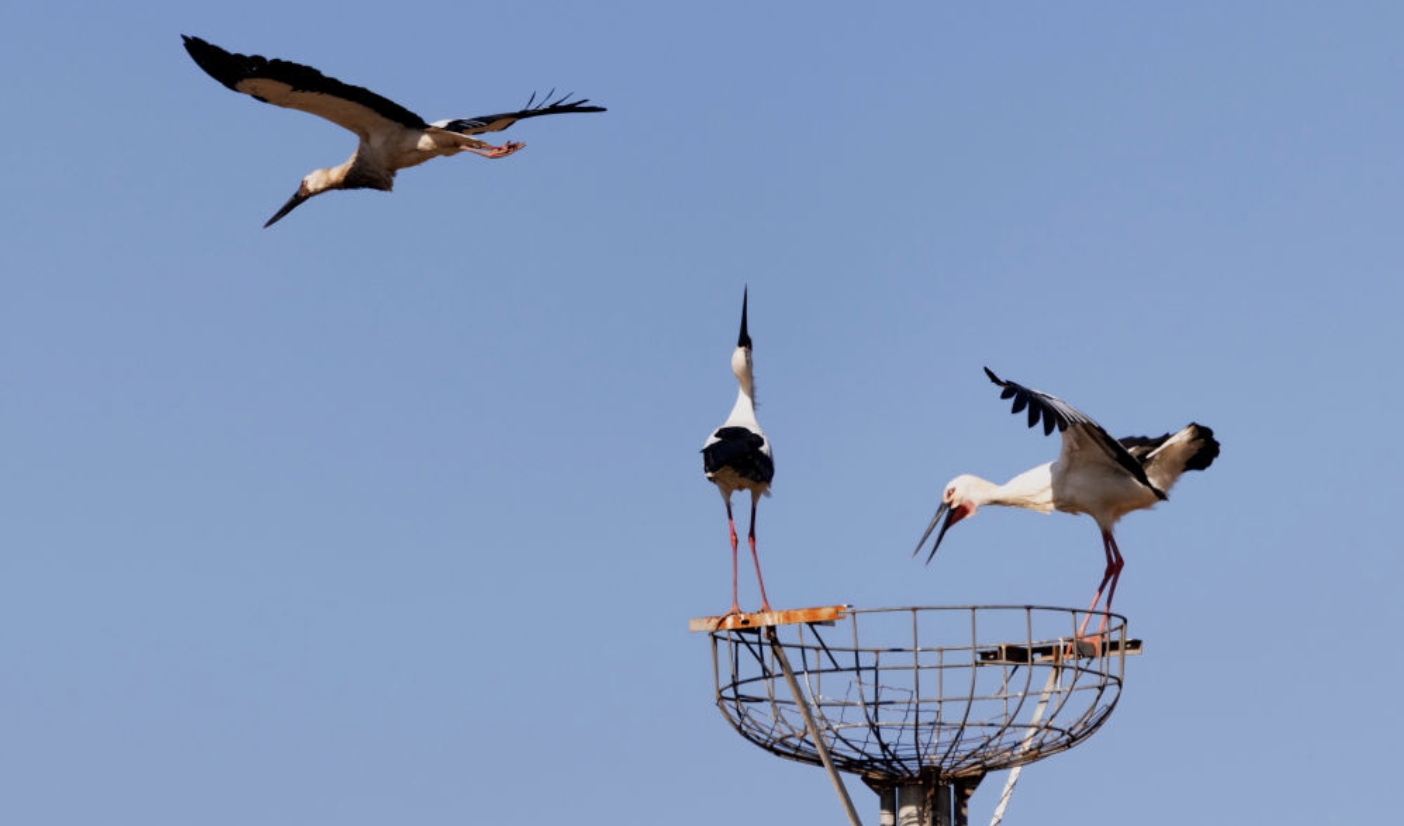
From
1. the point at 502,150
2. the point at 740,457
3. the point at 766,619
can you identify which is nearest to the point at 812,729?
Result: the point at 766,619

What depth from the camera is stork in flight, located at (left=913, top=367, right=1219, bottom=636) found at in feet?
64.8

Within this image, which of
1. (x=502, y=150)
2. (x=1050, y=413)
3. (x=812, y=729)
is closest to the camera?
(x=812, y=729)

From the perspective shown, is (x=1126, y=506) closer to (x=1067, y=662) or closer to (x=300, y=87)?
(x=1067, y=662)

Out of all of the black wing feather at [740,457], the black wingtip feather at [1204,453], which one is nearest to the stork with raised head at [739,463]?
the black wing feather at [740,457]

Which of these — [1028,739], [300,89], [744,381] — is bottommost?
[1028,739]

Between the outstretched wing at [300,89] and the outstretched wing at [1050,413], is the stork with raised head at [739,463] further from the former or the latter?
the outstretched wing at [300,89]

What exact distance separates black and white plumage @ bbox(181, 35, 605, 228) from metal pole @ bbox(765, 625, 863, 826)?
887 centimetres

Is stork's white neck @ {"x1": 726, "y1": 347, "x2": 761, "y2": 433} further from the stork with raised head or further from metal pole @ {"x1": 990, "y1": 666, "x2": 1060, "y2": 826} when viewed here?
metal pole @ {"x1": 990, "y1": 666, "x2": 1060, "y2": 826}

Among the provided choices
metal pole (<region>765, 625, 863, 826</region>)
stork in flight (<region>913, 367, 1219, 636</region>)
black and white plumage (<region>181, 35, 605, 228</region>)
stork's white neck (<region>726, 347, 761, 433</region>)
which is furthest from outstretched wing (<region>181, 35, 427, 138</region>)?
metal pole (<region>765, 625, 863, 826</region>)

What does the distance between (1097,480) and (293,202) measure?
12.5 metres

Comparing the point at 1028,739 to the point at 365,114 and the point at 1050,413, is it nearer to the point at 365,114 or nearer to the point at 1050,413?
the point at 1050,413

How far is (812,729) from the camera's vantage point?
14992 mm

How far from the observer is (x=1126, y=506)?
66.1ft

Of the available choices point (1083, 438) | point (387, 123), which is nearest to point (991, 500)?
point (1083, 438)
